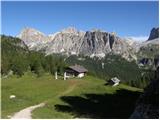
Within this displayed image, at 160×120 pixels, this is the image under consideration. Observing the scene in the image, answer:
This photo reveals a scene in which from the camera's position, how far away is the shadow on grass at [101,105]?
5600 centimetres

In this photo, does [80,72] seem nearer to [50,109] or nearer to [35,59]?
[35,59]

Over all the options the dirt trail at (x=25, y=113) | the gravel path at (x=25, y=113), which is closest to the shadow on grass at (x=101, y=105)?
the dirt trail at (x=25, y=113)

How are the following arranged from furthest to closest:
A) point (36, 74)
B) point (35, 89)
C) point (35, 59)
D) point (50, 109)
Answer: point (35, 59) < point (36, 74) < point (35, 89) < point (50, 109)

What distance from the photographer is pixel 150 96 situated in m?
47.4

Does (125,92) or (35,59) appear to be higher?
(35,59)

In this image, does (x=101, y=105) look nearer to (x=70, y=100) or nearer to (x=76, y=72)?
(x=70, y=100)

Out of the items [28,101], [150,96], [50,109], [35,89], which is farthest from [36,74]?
[150,96]

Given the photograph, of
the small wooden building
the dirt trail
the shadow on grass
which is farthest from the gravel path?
the small wooden building

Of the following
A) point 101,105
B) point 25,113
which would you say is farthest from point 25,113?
point 101,105

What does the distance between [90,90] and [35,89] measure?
39.8 ft

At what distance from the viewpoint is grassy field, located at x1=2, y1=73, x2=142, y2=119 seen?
56.0 meters

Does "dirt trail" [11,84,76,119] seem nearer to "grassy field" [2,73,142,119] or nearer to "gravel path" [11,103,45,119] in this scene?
"gravel path" [11,103,45,119]

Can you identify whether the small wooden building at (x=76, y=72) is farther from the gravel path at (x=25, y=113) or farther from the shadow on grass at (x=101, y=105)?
the gravel path at (x=25, y=113)

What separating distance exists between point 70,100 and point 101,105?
6.86 metres
